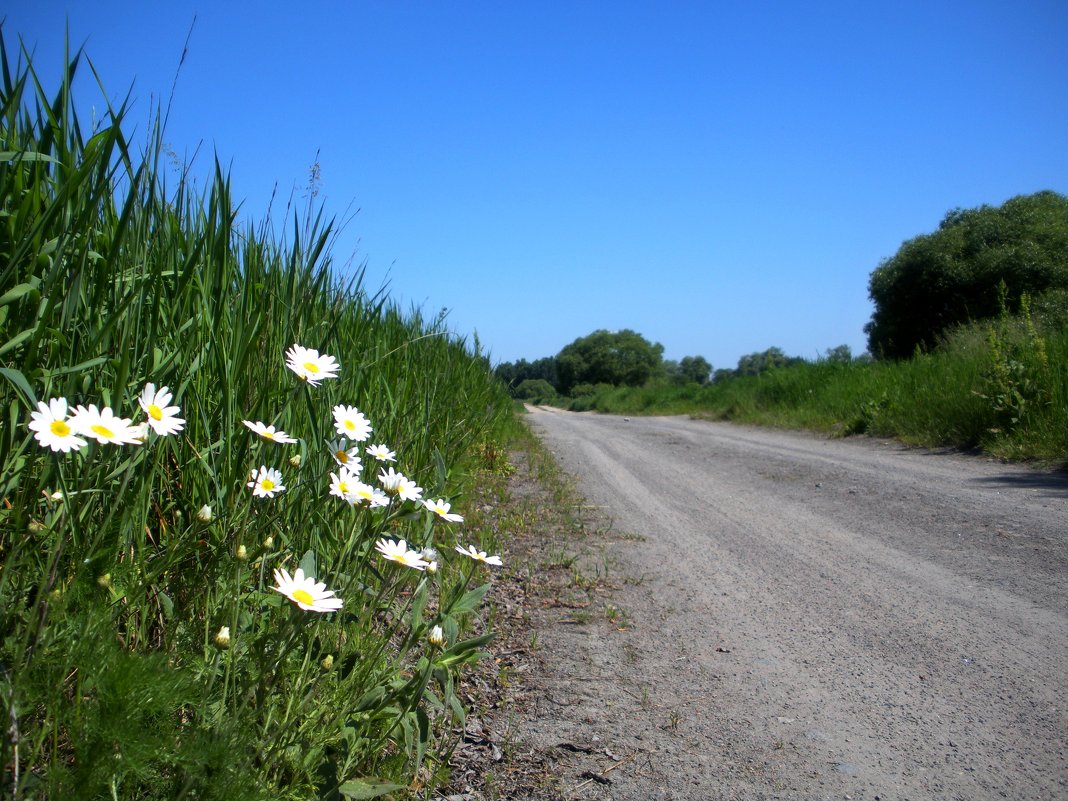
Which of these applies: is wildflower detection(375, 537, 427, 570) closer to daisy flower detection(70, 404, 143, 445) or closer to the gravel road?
daisy flower detection(70, 404, 143, 445)

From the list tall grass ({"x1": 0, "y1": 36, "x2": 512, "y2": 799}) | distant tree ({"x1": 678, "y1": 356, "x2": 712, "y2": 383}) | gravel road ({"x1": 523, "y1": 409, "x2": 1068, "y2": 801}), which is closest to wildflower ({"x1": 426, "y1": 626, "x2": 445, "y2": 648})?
tall grass ({"x1": 0, "y1": 36, "x2": 512, "y2": 799})

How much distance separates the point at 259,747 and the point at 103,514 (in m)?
0.63

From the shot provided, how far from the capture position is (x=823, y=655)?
2471 millimetres

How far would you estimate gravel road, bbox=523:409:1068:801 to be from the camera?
5.71 feet

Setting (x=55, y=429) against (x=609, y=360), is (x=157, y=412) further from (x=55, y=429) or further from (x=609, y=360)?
(x=609, y=360)

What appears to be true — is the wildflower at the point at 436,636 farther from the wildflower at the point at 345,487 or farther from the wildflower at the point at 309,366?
the wildflower at the point at 309,366

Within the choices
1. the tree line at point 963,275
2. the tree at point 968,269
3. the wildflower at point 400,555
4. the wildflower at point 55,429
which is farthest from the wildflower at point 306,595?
the tree at point 968,269

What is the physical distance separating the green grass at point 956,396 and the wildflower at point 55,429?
7.35 m

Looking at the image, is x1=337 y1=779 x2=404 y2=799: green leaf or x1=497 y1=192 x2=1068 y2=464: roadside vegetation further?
x1=497 y1=192 x2=1068 y2=464: roadside vegetation

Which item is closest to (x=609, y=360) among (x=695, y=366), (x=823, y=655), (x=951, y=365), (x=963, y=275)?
(x=695, y=366)

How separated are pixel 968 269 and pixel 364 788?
22.0m

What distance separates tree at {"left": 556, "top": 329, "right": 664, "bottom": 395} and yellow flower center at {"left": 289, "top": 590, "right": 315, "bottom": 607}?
63344 mm

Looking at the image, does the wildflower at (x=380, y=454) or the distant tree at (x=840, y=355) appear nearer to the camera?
the wildflower at (x=380, y=454)

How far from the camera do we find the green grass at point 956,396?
22.3 feet
